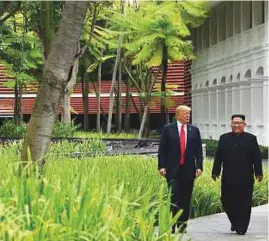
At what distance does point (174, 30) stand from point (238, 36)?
3534 mm

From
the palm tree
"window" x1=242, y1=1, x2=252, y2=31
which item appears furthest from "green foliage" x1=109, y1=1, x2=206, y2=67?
"window" x1=242, y1=1, x2=252, y2=31

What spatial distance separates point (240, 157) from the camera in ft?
33.7

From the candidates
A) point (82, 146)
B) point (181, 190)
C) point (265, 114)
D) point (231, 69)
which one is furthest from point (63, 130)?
point (181, 190)

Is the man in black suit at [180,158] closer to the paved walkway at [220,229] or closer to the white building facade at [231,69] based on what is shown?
the paved walkway at [220,229]

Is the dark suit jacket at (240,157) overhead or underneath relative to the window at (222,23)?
underneath

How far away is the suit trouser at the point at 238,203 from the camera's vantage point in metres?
10.2

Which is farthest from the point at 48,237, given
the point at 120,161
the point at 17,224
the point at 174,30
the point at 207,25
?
the point at 207,25

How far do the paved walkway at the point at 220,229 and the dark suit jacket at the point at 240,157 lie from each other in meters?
0.69

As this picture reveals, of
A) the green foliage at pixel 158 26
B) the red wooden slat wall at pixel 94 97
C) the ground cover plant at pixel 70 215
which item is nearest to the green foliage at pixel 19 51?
the green foliage at pixel 158 26

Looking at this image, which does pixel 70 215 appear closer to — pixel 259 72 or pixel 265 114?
pixel 265 114

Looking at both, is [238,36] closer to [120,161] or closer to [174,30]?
[174,30]

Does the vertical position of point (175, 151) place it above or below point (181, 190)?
above

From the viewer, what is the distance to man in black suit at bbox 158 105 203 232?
385 inches

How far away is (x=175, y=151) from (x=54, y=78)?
2439 mm
